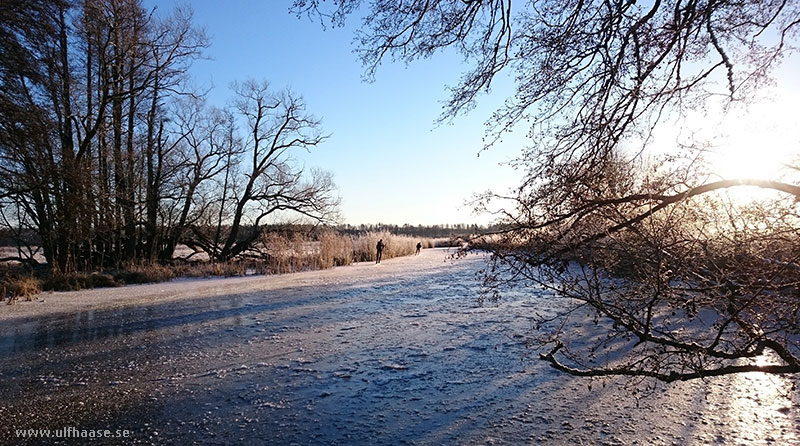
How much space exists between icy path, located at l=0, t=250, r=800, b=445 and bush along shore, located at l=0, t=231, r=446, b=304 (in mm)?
3842

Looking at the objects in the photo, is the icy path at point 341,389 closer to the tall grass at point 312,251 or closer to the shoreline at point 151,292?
the shoreline at point 151,292

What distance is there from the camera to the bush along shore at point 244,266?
34.1 feet

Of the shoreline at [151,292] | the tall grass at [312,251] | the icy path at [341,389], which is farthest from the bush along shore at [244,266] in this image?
the icy path at [341,389]

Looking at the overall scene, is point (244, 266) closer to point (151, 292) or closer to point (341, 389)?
point (151, 292)

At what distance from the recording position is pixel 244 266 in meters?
15.4

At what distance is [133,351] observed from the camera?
509 cm

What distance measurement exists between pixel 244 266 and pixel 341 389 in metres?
12.6

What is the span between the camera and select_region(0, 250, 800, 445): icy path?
2936 mm

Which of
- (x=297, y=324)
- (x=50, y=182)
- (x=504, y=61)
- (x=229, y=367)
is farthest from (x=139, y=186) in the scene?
(x=504, y=61)

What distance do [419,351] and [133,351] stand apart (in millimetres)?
3198

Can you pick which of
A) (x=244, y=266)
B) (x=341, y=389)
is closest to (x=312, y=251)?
(x=244, y=266)

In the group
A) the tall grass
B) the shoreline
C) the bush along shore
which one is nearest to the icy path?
the shoreline

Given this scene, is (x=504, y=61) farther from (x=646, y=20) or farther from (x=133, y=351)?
(x=133, y=351)

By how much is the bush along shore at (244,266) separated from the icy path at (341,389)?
3.84 m
